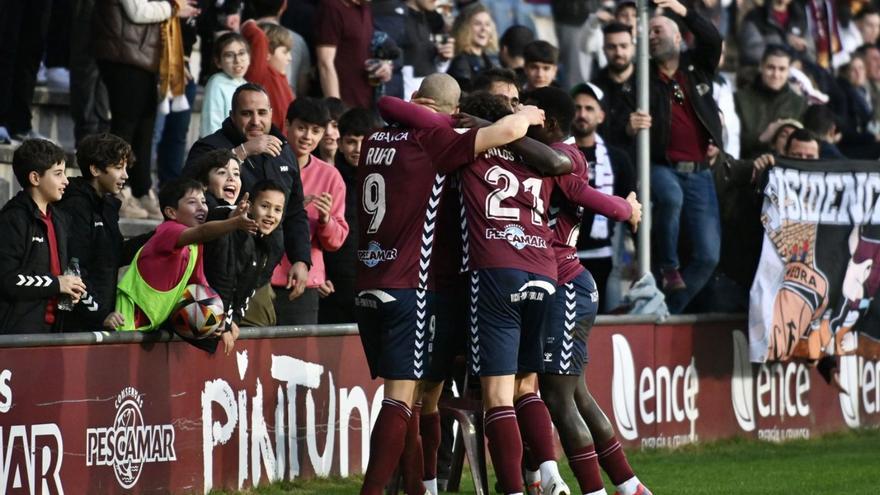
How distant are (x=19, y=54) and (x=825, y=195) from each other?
6475 millimetres

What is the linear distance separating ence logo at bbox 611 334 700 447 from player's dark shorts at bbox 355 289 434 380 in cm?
430

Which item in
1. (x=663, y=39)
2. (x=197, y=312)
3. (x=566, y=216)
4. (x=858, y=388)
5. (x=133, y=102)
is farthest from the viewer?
(x=858, y=388)

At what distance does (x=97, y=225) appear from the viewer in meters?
10.4

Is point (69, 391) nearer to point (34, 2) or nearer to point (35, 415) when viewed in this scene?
point (35, 415)

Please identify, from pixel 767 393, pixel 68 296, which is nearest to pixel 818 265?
pixel 767 393

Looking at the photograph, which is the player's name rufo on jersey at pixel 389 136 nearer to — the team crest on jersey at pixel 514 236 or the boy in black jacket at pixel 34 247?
the team crest on jersey at pixel 514 236

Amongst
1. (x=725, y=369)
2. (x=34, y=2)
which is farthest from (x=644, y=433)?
(x=34, y=2)

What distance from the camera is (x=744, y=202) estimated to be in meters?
15.1

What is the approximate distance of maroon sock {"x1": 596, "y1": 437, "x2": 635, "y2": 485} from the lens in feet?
32.8

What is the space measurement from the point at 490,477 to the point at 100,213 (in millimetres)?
3220

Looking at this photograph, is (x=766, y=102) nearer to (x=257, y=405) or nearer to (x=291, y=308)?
(x=291, y=308)

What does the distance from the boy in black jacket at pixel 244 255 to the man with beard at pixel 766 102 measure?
270 inches

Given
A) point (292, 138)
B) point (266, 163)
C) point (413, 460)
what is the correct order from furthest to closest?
point (292, 138) → point (266, 163) → point (413, 460)

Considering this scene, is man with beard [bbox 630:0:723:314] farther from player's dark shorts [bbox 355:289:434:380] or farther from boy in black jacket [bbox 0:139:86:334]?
boy in black jacket [bbox 0:139:86:334]
